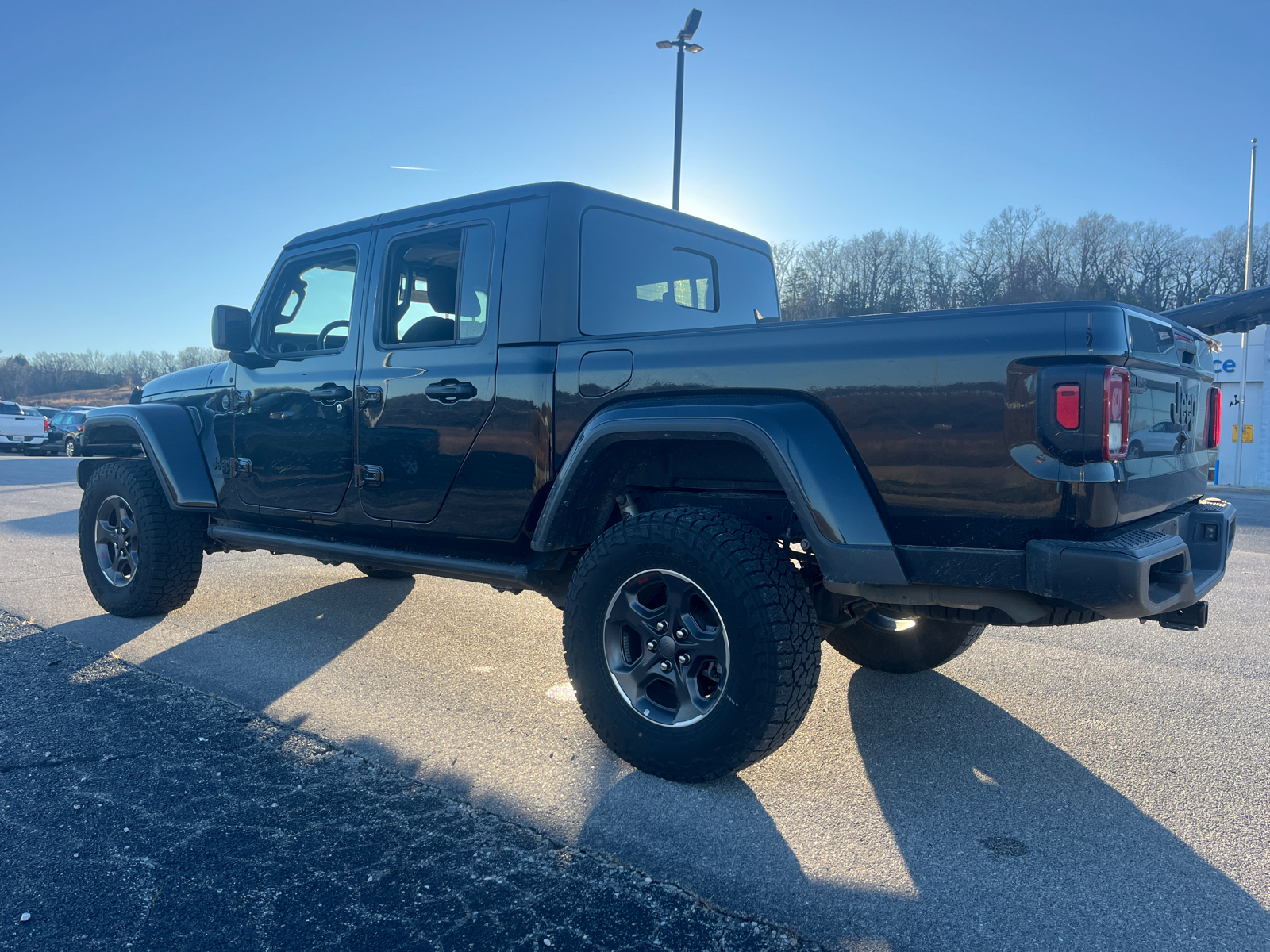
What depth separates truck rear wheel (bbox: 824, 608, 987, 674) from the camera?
3.96m

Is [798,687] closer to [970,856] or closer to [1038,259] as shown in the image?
[970,856]

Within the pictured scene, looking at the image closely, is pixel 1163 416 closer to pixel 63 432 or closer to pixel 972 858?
pixel 972 858

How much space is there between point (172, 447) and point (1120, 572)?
185 inches

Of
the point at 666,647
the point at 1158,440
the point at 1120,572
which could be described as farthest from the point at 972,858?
the point at 1158,440

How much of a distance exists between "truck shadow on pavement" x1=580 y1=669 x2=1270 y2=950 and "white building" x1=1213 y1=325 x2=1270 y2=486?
75.0ft

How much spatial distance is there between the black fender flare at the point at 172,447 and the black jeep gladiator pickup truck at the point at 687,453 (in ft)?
0.07

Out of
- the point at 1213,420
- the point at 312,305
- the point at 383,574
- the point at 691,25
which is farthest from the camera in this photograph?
the point at 691,25

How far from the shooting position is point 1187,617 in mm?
3035

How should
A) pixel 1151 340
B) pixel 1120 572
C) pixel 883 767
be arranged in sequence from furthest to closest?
1. pixel 883 767
2. pixel 1151 340
3. pixel 1120 572

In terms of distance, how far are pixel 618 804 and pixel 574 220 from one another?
229cm

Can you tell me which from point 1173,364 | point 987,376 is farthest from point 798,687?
point 1173,364

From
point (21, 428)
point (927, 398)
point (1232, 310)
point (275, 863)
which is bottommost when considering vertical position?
point (275, 863)

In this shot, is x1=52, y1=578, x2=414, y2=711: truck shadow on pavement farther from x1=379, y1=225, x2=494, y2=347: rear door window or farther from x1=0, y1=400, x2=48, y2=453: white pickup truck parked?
x1=0, y1=400, x2=48, y2=453: white pickup truck parked

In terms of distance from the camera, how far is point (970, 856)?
8.32 ft
